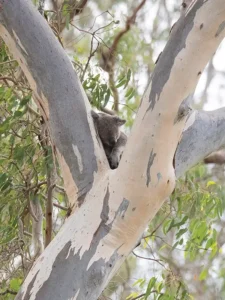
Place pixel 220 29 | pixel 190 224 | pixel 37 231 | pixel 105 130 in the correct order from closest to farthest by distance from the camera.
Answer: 1. pixel 220 29
2. pixel 105 130
3. pixel 190 224
4. pixel 37 231

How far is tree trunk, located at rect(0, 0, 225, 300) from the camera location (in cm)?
172

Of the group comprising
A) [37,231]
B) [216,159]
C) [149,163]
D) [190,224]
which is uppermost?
[216,159]

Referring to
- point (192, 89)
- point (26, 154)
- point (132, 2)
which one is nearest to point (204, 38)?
point (192, 89)

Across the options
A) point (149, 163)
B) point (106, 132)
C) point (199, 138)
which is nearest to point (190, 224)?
Answer: point (199, 138)

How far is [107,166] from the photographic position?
1905 mm

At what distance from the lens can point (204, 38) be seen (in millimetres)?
1752

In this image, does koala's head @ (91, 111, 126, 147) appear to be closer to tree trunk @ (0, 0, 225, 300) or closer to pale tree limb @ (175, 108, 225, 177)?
tree trunk @ (0, 0, 225, 300)

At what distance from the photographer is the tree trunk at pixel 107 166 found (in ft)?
5.65

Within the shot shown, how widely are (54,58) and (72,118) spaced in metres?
0.20

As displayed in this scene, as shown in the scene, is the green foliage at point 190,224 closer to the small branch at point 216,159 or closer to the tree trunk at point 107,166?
the tree trunk at point 107,166

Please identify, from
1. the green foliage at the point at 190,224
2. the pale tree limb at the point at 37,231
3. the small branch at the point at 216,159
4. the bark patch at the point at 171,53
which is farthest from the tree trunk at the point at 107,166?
the small branch at the point at 216,159

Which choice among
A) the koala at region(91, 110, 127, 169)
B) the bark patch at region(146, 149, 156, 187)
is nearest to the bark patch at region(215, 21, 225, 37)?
the bark patch at region(146, 149, 156, 187)

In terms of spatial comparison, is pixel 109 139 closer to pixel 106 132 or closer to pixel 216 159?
pixel 106 132

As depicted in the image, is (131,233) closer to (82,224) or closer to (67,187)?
(82,224)
